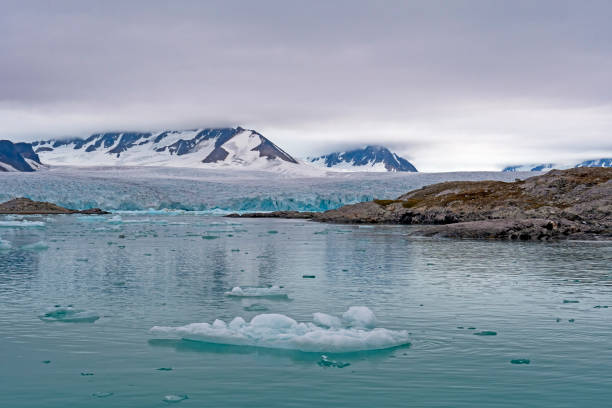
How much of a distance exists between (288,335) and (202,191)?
77.4 m

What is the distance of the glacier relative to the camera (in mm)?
76938

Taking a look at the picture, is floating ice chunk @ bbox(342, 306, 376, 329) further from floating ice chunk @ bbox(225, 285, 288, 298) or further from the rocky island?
the rocky island

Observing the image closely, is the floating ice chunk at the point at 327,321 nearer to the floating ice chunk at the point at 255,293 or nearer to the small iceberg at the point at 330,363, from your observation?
the small iceberg at the point at 330,363

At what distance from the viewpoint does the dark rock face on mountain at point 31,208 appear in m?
73.1

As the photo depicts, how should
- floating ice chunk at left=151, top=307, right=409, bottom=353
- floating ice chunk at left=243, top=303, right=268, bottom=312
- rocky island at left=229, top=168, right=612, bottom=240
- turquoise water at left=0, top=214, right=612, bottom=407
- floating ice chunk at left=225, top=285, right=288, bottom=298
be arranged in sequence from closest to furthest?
turquoise water at left=0, top=214, right=612, bottom=407
floating ice chunk at left=151, top=307, right=409, bottom=353
floating ice chunk at left=243, top=303, right=268, bottom=312
floating ice chunk at left=225, top=285, right=288, bottom=298
rocky island at left=229, top=168, right=612, bottom=240

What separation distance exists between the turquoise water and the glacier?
59.0 m

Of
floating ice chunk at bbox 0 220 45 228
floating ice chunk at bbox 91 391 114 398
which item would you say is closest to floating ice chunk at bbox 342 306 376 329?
floating ice chunk at bbox 91 391 114 398

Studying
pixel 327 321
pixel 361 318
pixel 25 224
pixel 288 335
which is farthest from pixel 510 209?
pixel 288 335

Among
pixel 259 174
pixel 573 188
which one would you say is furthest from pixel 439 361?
pixel 259 174

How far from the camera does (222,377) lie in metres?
7.84

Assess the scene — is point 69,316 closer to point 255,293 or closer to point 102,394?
point 255,293

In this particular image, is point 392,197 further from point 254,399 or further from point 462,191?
point 254,399

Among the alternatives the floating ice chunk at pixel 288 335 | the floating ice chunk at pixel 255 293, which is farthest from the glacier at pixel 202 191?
the floating ice chunk at pixel 288 335

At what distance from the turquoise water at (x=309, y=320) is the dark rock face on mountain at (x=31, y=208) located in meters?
56.2
